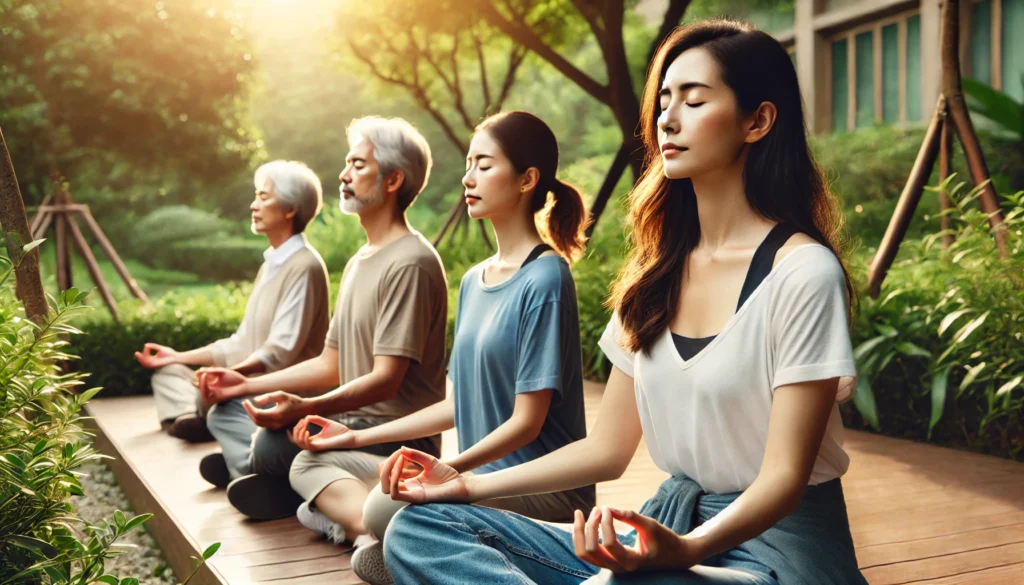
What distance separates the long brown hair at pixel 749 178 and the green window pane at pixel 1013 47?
35.4 ft

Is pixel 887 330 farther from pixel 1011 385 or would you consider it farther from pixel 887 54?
pixel 887 54

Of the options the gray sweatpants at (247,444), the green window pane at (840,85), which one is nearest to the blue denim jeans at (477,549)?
the gray sweatpants at (247,444)

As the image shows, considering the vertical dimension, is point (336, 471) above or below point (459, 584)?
below

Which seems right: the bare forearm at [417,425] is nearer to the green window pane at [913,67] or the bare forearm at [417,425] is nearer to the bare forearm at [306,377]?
the bare forearm at [306,377]

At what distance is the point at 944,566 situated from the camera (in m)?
2.87

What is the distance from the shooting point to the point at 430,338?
3350mm

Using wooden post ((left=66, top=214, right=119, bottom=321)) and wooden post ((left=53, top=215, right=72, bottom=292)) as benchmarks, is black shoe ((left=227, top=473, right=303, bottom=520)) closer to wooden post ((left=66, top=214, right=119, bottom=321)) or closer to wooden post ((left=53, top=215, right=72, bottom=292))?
wooden post ((left=66, top=214, right=119, bottom=321))

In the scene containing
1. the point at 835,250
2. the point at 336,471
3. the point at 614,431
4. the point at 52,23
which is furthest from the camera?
the point at 52,23

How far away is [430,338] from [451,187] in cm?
2273

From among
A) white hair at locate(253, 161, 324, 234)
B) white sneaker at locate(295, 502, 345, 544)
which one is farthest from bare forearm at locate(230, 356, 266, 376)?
white sneaker at locate(295, 502, 345, 544)

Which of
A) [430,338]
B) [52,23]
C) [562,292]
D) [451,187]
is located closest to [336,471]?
[430,338]

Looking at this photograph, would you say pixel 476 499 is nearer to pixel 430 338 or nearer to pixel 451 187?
pixel 430 338

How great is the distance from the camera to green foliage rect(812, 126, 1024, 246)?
34.9 ft

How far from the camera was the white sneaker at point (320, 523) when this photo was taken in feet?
10.4
